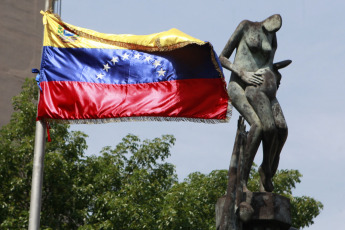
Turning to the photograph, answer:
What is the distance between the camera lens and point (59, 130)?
29.6 metres

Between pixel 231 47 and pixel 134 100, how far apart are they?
4.35 m

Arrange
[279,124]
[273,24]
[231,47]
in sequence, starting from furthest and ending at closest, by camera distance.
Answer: [231,47] < [273,24] < [279,124]

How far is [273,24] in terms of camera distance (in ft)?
40.7

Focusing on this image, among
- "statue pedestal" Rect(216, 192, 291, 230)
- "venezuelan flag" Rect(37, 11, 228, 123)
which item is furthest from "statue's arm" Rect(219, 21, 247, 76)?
"venezuelan flag" Rect(37, 11, 228, 123)

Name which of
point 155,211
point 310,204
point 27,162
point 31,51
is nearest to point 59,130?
point 27,162

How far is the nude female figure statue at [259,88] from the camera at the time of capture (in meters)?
11.9

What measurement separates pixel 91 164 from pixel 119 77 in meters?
13.8

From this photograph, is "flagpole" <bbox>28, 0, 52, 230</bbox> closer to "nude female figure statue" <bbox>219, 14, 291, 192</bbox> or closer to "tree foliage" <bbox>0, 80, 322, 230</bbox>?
"nude female figure statue" <bbox>219, 14, 291, 192</bbox>

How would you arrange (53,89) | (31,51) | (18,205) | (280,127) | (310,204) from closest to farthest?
1. (280,127)
2. (53,89)
3. (18,205)
4. (310,204)
5. (31,51)

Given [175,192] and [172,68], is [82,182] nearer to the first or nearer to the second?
[175,192]

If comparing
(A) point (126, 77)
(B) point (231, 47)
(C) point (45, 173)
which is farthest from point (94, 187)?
(B) point (231, 47)

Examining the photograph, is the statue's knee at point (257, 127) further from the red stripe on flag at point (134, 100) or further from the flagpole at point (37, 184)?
the flagpole at point (37, 184)

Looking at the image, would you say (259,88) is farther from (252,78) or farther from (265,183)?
(265,183)

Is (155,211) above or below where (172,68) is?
above
